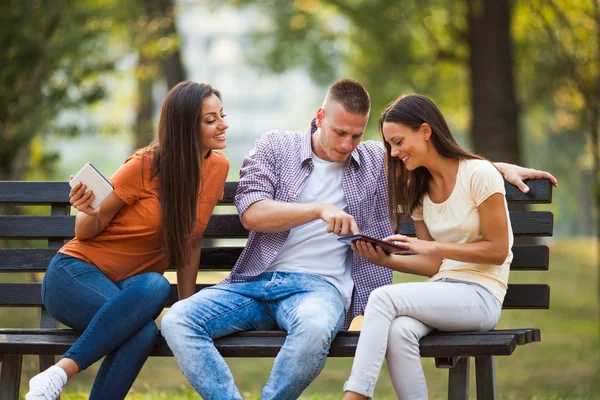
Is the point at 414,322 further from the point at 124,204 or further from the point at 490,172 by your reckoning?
the point at 124,204

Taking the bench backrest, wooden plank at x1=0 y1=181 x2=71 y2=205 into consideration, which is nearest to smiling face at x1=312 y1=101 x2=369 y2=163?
the bench backrest

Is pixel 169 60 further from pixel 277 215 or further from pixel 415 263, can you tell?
pixel 415 263

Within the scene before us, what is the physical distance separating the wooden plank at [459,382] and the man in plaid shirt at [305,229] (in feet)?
1.72

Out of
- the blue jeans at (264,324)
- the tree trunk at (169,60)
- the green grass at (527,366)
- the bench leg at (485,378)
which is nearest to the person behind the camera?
the blue jeans at (264,324)

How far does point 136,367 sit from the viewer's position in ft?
12.9

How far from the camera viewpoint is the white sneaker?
12.1 feet

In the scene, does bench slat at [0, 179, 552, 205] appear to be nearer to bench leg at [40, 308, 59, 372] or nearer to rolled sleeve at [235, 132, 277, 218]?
rolled sleeve at [235, 132, 277, 218]

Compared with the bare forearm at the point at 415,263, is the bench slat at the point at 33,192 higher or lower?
higher

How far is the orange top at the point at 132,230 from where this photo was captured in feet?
13.8

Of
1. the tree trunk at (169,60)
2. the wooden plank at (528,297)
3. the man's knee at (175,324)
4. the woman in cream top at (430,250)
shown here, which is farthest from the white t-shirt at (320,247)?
the tree trunk at (169,60)

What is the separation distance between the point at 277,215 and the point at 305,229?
264 mm

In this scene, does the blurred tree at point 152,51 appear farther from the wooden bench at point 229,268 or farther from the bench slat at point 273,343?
the bench slat at point 273,343

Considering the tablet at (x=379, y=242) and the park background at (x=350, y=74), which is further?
the park background at (x=350, y=74)

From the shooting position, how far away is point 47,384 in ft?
12.2
